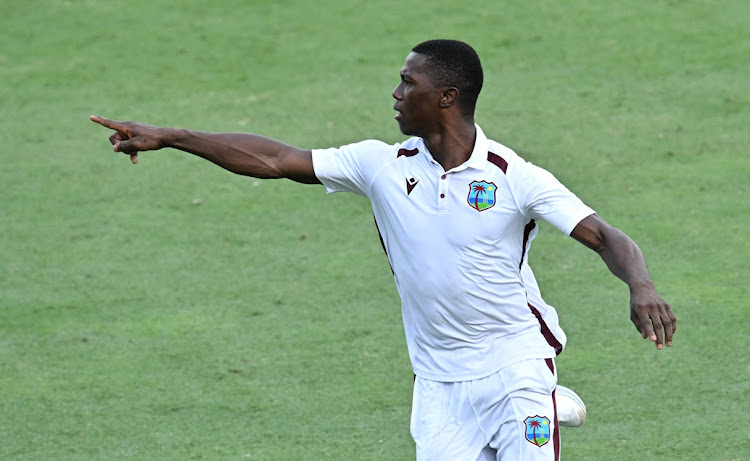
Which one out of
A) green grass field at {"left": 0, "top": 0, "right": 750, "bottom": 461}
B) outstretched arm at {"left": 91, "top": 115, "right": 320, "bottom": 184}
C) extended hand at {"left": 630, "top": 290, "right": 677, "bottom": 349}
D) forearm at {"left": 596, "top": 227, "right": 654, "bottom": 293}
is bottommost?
green grass field at {"left": 0, "top": 0, "right": 750, "bottom": 461}

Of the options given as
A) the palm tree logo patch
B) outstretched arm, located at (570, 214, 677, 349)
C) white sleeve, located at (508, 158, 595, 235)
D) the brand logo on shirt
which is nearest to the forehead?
the brand logo on shirt

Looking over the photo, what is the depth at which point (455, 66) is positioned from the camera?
16.5 ft

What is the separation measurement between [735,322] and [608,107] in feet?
14.3

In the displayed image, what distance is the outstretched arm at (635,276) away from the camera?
4469 mm

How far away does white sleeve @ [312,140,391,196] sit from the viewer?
5.17 meters

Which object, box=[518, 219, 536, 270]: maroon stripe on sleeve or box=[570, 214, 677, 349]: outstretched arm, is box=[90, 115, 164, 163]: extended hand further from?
box=[570, 214, 677, 349]: outstretched arm

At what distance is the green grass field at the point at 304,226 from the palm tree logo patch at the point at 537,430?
1955 millimetres

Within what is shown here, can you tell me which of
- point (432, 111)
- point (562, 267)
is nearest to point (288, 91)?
point (562, 267)

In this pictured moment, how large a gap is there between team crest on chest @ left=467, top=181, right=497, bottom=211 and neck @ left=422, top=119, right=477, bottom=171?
0.51 ft

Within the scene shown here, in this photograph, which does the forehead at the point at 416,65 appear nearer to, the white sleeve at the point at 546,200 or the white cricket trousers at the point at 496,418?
the white sleeve at the point at 546,200

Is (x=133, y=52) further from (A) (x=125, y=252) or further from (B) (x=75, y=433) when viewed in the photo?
(B) (x=75, y=433)

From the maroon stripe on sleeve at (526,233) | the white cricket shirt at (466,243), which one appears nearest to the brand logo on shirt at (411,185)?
the white cricket shirt at (466,243)

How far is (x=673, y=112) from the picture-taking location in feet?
39.8

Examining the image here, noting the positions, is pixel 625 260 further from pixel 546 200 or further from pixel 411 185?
pixel 411 185
